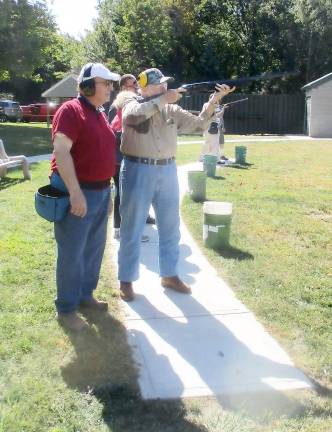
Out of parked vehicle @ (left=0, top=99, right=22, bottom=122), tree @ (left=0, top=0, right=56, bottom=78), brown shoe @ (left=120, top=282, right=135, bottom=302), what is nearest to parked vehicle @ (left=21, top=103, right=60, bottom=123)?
parked vehicle @ (left=0, top=99, right=22, bottom=122)

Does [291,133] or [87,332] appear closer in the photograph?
[87,332]

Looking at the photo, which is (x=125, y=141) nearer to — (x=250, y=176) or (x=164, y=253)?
(x=164, y=253)

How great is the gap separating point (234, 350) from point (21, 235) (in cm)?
353

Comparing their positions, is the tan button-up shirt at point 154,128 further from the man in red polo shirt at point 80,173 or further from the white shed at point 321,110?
the white shed at point 321,110

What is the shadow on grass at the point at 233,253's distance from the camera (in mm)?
5918

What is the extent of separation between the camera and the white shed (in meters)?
27.0

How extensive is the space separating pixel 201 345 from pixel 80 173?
1.53 m

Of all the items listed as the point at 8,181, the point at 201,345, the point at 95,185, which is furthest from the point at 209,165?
the point at 201,345

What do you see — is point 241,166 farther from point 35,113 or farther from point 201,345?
point 35,113

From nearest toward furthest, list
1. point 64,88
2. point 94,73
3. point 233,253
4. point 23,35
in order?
point 94,73 < point 233,253 < point 23,35 < point 64,88

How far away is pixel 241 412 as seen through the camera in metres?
3.09

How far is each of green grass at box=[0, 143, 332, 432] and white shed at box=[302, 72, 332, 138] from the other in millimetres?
20712

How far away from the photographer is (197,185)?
8.77 meters

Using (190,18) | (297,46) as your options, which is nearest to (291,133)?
(297,46)
